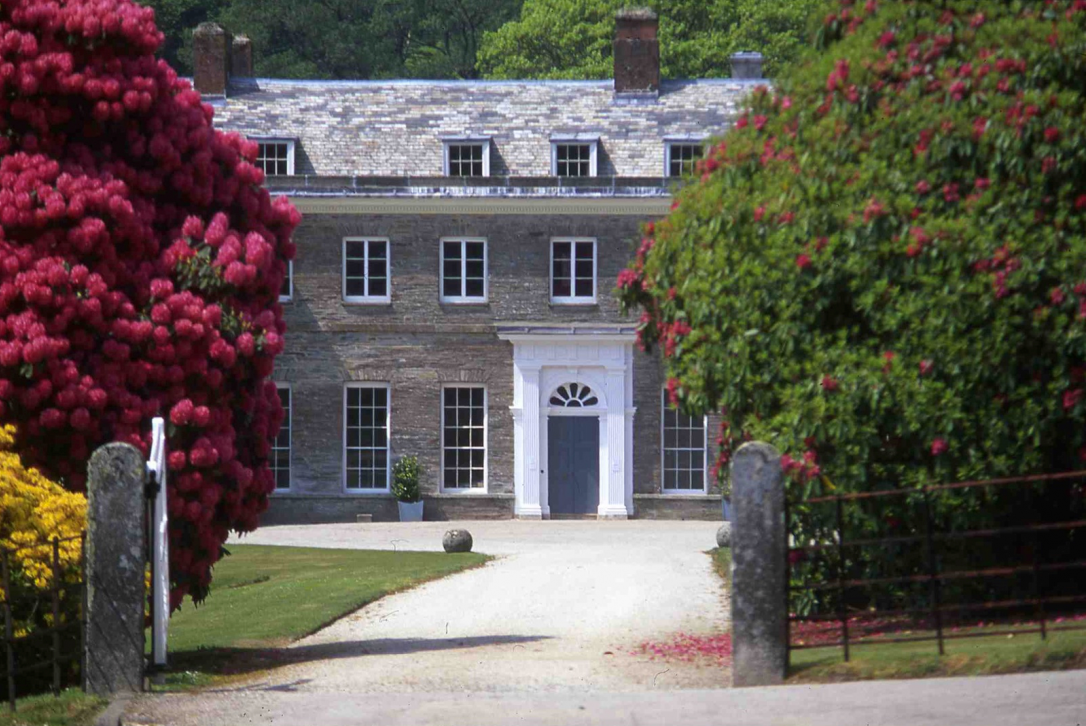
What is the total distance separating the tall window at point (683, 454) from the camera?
33500mm

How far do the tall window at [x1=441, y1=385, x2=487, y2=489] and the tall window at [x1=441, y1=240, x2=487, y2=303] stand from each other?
2.01m

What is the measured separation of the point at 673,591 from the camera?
1725cm

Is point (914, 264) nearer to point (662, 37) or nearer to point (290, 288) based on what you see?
A: point (290, 288)

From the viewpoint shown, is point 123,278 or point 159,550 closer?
point 159,550

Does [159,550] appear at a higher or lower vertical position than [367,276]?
lower

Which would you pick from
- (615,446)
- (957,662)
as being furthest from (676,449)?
(957,662)

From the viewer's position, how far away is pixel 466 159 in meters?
34.8

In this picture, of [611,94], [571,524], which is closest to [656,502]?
[571,524]

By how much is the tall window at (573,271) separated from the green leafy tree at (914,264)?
69.7ft

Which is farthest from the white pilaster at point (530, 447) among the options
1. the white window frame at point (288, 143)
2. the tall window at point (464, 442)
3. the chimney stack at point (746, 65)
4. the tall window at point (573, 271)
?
the chimney stack at point (746, 65)

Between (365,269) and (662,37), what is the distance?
20.3m

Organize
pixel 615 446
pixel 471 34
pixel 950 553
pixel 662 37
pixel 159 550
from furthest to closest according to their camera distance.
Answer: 1. pixel 471 34
2. pixel 662 37
3. pixel 615 446
4. pixel 950 553
5. pixel 159 550

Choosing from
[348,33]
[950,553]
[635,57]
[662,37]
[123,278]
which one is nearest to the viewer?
[123,278]

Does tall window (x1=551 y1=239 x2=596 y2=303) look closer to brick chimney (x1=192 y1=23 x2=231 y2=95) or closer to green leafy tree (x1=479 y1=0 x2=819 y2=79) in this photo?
brick chimney (x1=192 y1=23 x2=231 y2=95)
